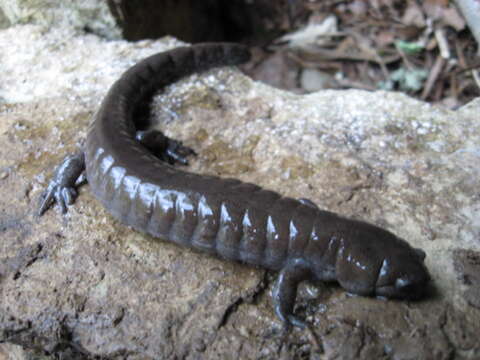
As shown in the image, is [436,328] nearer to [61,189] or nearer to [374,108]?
[374,108]

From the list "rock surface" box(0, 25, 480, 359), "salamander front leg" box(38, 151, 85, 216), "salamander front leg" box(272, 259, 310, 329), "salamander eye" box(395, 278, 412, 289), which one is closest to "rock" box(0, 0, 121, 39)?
"rock surface" box(0, 25, 480, 359)

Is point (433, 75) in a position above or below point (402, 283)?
below

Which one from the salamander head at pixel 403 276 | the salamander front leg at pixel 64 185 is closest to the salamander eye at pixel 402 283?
the salamander head at pixel 403 276

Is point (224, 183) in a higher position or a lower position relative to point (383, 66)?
higher

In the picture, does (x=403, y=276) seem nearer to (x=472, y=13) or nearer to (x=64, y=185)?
(x=64, y=185)

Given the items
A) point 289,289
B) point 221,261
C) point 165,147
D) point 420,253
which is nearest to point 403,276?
point 420,253

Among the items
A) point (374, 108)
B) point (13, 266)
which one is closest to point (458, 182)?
point (374, 108)

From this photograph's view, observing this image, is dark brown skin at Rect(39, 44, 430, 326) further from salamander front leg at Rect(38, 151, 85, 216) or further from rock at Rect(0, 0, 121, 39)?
rock at Rect(0, 0, 121, 39)
